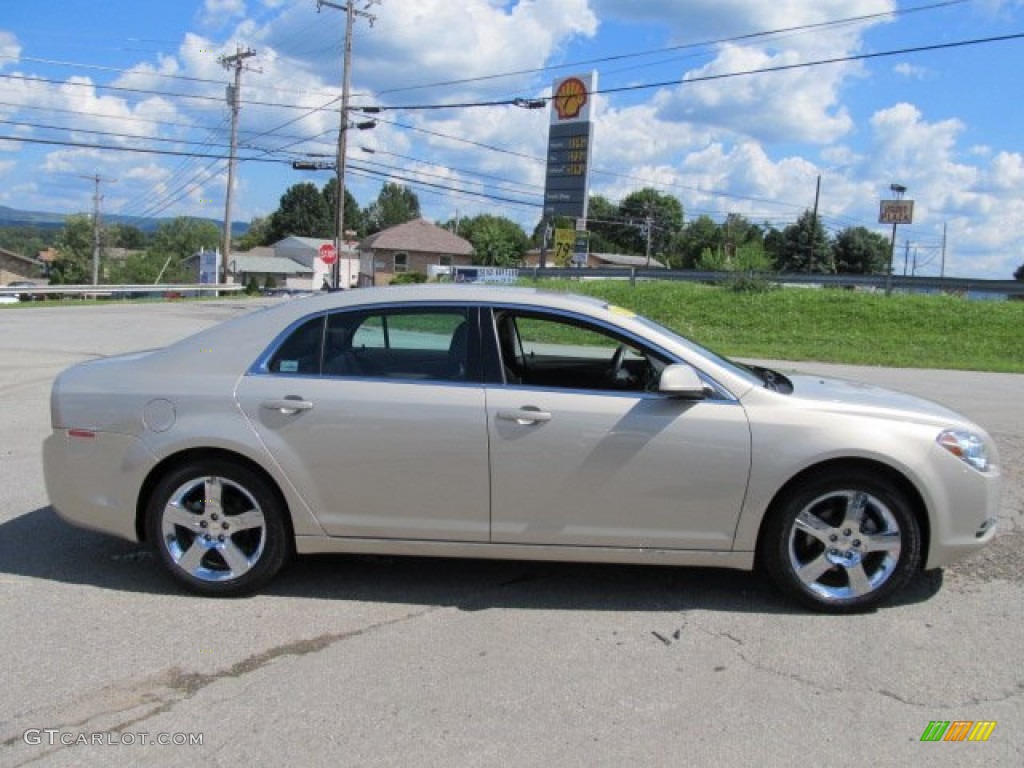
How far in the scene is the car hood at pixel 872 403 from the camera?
4215 millimetres

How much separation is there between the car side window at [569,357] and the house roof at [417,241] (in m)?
78.5

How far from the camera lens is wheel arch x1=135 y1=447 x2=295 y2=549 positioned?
4.29 m

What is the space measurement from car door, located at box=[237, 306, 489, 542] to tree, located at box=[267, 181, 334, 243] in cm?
12883

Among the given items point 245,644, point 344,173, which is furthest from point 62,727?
point 344,173

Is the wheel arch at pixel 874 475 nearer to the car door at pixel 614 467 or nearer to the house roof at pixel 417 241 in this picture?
the car door at pixel 614 467

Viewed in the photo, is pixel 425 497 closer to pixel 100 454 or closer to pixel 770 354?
pixel 100 454

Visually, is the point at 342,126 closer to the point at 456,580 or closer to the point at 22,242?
the point at 456,580

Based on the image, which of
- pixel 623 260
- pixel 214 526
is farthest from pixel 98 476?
pixel 623 260

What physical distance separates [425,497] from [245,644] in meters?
1.04

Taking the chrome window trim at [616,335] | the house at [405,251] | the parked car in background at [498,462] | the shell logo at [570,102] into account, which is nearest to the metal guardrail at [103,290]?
the shell logo at [570,102]

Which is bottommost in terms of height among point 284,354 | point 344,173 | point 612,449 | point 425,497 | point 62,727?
point 62,727

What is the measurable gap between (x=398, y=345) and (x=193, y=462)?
1184 mm

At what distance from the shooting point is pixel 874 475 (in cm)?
415

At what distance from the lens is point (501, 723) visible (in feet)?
10.5
